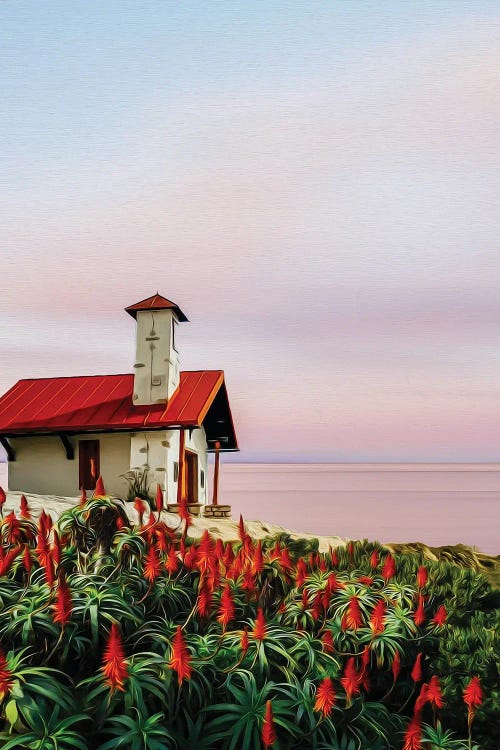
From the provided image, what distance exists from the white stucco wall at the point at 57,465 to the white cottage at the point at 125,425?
26 mm

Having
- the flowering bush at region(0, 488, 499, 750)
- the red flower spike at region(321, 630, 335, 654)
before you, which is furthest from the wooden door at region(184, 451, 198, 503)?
Result: the red flower spike at region(321, 630, 335, 654)

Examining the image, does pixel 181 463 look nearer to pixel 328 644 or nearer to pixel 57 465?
pixel 57 465

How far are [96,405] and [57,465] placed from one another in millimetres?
1911

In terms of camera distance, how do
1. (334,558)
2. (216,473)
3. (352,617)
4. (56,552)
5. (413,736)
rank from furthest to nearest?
(216,473) → (334,558) → (56,552) → (352,617) → (413,736)

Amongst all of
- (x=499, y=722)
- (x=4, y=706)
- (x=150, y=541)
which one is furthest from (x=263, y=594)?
(x=4, y=706)

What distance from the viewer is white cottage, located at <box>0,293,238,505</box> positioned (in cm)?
1986

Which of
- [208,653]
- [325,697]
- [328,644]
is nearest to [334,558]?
[328,644]

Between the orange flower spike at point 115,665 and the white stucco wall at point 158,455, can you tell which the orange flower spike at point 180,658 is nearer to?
the orange flower spike at point 115,665

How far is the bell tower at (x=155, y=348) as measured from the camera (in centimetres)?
1981

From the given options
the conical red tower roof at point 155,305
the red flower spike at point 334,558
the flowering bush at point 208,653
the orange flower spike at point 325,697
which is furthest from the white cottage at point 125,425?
the orange flower spike at point 325,697

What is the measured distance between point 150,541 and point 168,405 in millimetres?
12850

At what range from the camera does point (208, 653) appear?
19.4 feet

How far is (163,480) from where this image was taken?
19750 millimetres

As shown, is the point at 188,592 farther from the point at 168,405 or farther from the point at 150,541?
→ the point at 168,405
